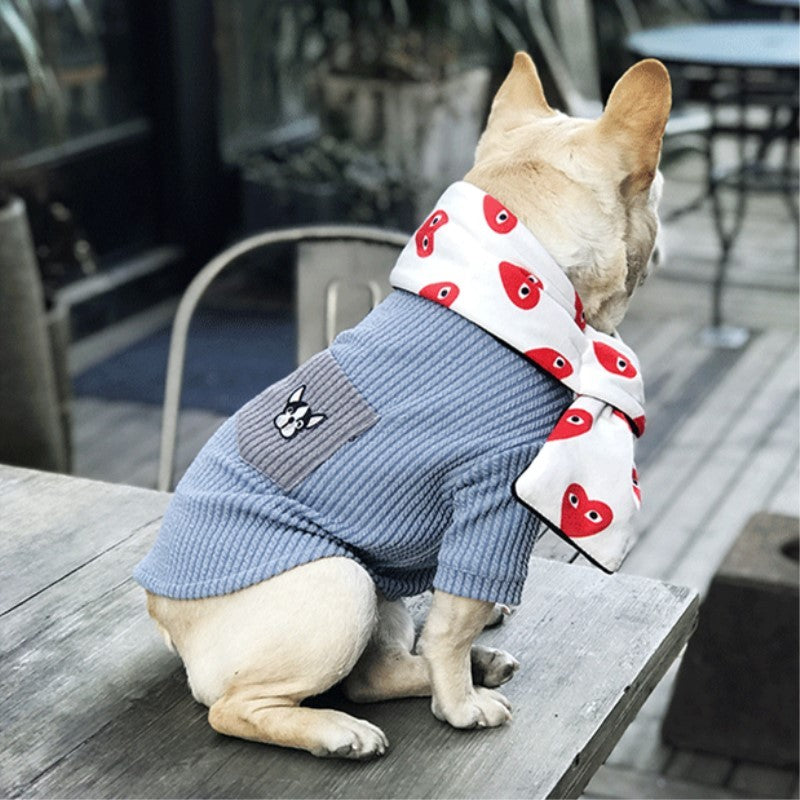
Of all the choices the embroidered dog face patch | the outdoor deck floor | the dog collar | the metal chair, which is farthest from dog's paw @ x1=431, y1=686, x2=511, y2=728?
the outdoor deck floor

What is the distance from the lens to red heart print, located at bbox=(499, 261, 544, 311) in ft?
4.06

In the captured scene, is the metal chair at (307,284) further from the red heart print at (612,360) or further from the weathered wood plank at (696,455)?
the weathered wood plank at (696,455)

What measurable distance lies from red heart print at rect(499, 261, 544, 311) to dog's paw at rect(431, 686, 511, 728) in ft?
1.14

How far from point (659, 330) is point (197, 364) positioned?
1658 mm

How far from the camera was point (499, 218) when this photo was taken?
1.26 meters

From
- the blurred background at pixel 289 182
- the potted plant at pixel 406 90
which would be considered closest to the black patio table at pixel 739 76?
the blurred background at pixel 289 182

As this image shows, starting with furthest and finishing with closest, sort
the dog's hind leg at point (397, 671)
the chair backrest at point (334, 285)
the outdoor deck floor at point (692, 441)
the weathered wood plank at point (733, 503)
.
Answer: the weathered wood plank at point (733, 503), the outdoor deck floor at point (692, 441), the chair backrest at point (334, 285), the dog's hind leg at point (397, 671)

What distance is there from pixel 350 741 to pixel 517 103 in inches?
24.1

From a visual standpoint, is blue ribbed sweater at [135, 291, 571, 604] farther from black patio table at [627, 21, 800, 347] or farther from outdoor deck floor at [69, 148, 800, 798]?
black patio table at [627, 21, 800, 347]

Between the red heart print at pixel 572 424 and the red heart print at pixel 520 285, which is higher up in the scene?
the red heart print at pixel 520 285

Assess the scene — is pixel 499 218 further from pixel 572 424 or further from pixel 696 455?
pixel 696 455

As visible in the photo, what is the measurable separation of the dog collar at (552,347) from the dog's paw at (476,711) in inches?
6.1

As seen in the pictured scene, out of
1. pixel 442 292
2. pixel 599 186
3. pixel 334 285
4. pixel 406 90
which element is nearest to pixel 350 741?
pixel 442 292

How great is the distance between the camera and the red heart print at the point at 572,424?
1.24 m
